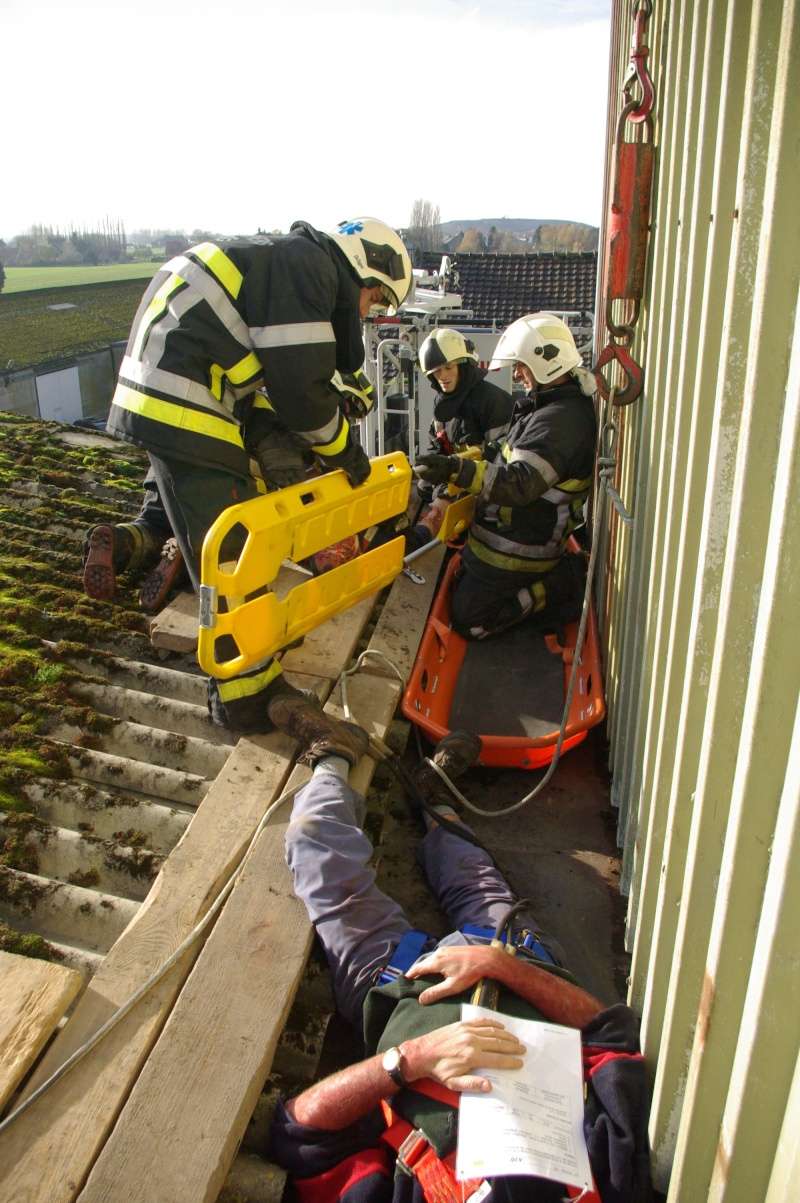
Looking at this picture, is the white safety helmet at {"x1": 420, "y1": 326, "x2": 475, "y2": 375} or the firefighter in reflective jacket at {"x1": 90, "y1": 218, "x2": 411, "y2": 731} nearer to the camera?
the firefighter in reflective jacket at {"x1": 90, "y1": 218, "x2": 411, "y2": 731}

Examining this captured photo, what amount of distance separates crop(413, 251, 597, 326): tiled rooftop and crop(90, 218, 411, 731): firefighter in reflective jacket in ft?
62.4

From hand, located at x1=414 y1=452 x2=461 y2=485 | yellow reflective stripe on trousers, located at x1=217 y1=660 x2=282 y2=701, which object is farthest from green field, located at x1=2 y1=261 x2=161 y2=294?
yellow reflective stripe on trousers, located at x1=217 y1=660 x2=282 y2=701

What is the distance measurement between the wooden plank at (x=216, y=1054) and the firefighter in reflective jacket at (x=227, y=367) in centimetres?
92

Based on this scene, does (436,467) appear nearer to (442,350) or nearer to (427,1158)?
(442,350)

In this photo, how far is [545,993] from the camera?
2.45 metres

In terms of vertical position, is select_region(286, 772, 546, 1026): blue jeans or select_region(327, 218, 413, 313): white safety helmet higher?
select_region(327, 218, 413, 313): white safety helmet

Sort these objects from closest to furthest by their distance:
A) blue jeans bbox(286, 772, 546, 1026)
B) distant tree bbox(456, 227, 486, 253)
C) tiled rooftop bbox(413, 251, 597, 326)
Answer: blue jeans bbox(286, 772, 546, 1026)
tiled rooftop bbox(413, 251, 597, 326)
distant tree bbox(456, 227, 486, 253)

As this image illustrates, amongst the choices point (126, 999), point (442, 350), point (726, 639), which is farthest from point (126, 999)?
point (442, 350)

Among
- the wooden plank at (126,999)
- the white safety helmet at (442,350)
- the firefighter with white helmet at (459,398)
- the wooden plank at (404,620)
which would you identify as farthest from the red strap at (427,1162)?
the white safety helmet at (442,350)

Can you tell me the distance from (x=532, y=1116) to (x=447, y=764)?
179cm

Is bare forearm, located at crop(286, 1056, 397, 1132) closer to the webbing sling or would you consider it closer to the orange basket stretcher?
the webbing sling

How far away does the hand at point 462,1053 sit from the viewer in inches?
85.1

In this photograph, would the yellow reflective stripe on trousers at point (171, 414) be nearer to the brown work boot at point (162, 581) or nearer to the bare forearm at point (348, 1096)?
the brown work boot at point (162, 581)

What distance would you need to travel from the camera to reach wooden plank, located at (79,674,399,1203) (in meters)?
2.11
